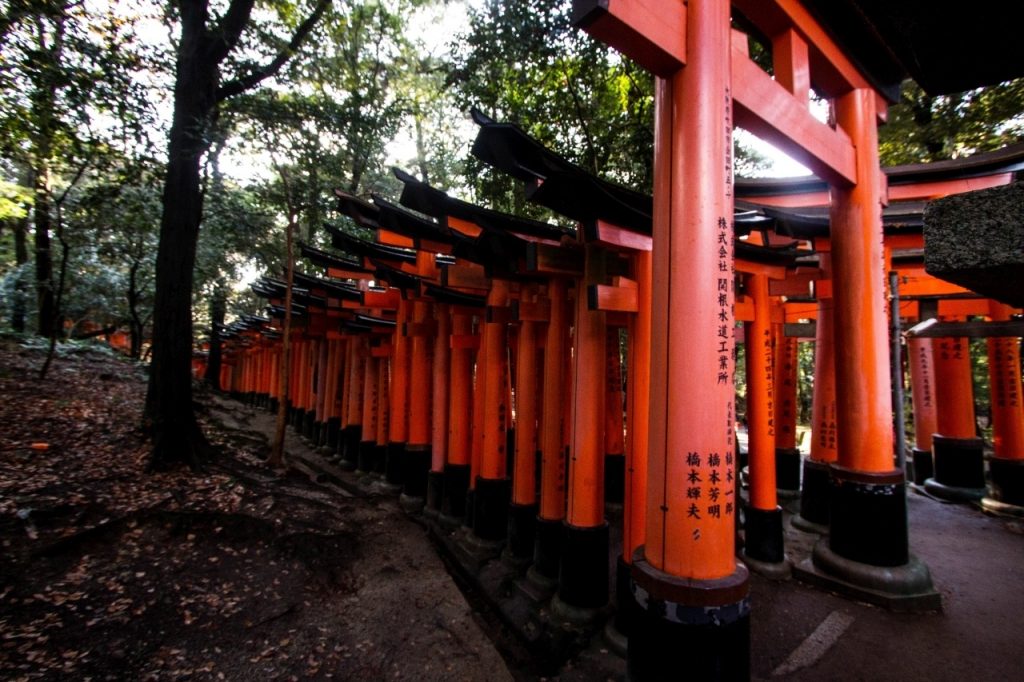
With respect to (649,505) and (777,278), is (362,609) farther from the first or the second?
(777,278)

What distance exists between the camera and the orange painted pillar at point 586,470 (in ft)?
16.0

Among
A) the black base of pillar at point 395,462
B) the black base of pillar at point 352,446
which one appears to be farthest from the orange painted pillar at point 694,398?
the black base of pillar at point 352,446

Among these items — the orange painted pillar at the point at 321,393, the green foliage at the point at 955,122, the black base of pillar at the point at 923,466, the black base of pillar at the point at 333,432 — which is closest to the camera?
the green foliage at the point at 955,122

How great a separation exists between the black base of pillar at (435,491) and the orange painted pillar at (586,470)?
11.8 ft

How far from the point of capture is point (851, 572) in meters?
5.17

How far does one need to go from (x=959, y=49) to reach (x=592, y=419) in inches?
145

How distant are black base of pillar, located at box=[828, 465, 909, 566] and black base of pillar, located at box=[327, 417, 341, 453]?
11.8 meters

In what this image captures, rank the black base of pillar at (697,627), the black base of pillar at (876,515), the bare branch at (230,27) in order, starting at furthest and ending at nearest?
1. the bare branch at (230,27)
2. the black base of pillar at (876,515)
3. the black base of pillar at (697,627)

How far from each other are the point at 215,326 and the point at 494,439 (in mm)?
21051

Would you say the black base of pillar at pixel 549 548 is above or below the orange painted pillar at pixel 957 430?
below

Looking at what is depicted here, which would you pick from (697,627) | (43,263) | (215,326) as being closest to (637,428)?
(697,627)

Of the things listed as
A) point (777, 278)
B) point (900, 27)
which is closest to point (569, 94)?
point (777, 278)

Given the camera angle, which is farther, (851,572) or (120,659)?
(851,572)

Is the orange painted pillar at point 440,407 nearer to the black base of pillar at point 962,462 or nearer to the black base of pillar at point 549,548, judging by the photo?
the black base of pillar at point 549,548
